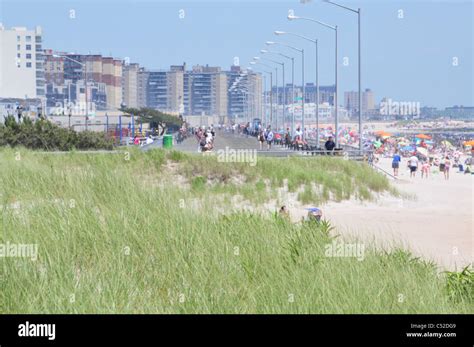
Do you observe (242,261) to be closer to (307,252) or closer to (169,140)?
(307,252)

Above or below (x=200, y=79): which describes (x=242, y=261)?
below

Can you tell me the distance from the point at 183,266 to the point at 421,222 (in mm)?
15704

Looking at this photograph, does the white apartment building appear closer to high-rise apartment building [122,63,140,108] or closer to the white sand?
high-rise apartment building [122,63,140,108]

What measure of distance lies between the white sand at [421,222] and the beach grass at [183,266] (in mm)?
2552

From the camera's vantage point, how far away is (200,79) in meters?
198

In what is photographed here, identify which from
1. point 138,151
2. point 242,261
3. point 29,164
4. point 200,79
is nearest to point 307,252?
point 242,261

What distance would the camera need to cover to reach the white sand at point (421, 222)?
61.7 feet

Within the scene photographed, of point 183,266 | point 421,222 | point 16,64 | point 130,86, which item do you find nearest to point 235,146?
point 421,222

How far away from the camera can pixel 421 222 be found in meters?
26.7

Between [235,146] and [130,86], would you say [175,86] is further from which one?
[235,146]

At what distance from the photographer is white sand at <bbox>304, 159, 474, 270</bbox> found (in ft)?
61.7

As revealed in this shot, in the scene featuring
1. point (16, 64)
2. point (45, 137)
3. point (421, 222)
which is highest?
point (16, 64)

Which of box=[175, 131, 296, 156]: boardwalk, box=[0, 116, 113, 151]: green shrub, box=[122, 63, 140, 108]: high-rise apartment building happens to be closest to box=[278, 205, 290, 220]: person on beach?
box=[175, 131, 296, 156]: boardwalk
